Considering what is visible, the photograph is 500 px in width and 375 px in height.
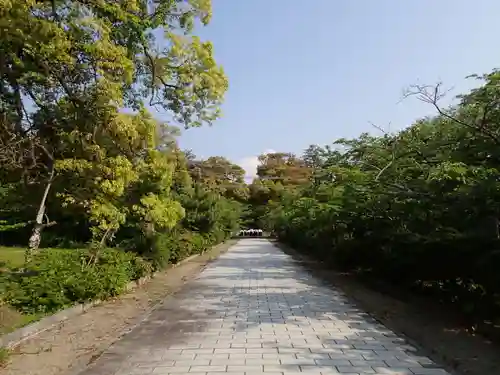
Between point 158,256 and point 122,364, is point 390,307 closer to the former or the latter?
point 122,364

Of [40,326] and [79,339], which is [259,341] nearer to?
[79,339]

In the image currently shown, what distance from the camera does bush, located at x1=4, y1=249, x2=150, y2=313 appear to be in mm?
8508

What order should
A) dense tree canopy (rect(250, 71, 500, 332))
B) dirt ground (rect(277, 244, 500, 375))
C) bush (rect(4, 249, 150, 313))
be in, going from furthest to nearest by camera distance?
bush (rect(4, 249, 150, 313))
dense tree canopy (rect(250, 71, 500, 332))
dirt ground (rect(277, 244, 500, 375))

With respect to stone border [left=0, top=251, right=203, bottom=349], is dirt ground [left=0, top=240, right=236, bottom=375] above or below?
below

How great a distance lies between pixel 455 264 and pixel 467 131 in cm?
293

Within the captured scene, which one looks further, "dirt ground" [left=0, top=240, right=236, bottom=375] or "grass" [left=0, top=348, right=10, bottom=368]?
"dirt ground" [left=0, top=240, right=236, bottom=375]

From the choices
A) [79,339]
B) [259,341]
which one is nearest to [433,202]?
[259,341]

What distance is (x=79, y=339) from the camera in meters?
7.34

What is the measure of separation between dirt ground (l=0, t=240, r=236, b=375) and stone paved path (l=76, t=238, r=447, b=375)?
0.87 feet

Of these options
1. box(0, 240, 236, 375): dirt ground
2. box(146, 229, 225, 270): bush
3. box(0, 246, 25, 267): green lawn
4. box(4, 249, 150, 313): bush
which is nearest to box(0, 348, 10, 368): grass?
box(0, 240, 236, 375): dirt ground

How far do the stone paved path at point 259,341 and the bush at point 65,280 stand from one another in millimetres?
1356

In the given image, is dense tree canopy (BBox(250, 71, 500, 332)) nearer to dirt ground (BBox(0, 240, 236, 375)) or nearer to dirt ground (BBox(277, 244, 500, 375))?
dirt ground (BBox(277, 244, 500, 375))

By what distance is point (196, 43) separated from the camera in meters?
12.4

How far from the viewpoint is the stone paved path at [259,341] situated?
19.1 ft
